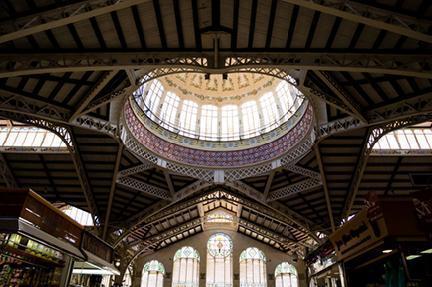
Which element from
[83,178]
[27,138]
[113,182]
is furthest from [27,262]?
[27,138]

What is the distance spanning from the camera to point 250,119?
2805 cm

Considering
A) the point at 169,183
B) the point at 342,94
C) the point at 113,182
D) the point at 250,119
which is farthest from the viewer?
the point at 250,119

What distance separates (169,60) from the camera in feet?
40.4

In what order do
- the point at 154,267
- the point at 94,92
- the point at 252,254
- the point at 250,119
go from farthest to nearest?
the point at 252,254 < the point at 154,267 < the point at 250,119 < the point at 94,92

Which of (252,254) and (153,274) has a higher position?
(252,254)

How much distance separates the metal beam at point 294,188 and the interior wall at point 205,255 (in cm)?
1570

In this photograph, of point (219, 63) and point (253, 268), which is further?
point (253, 268)

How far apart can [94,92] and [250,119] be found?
1630 centimetres

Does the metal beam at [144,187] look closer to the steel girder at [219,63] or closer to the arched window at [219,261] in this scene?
the steel girder at [219,63]

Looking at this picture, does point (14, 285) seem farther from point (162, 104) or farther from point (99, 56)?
point (162, 104)

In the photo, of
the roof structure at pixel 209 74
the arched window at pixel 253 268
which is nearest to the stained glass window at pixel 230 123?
the roof structure at pixel 209 74

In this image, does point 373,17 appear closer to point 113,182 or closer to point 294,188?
point 294,188

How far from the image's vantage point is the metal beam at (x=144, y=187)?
2258 centimetres

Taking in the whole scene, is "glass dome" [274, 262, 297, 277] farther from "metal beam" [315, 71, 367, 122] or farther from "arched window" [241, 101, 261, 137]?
"metal beam" [315, 71, 367, 122]
